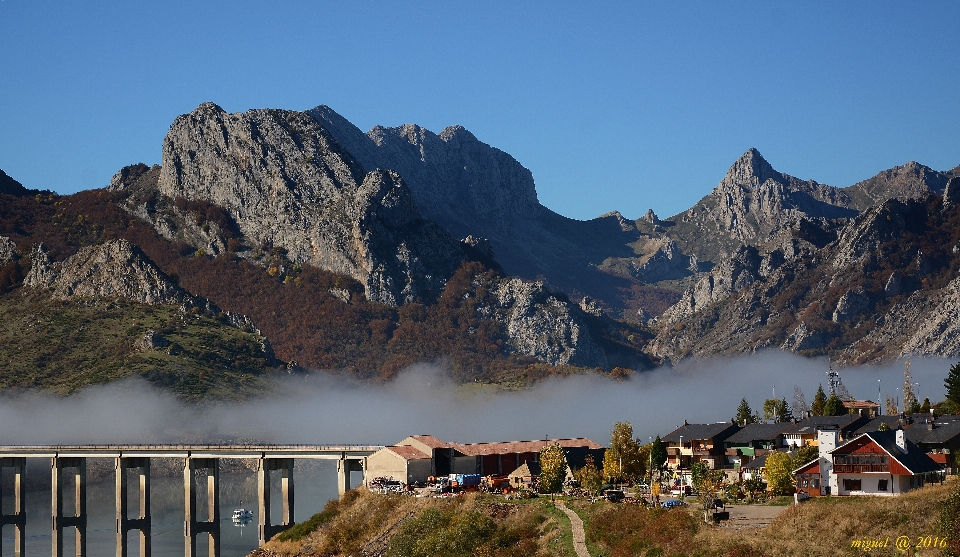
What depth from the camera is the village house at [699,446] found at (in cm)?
14162

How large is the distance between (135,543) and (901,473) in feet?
407

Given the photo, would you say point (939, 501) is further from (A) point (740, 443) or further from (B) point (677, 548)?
(A) point (740, 443)

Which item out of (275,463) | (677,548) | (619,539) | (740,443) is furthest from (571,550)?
(275,463)

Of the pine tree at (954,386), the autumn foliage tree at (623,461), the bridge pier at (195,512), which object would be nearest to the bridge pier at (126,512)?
the bridge pier at (195,512)

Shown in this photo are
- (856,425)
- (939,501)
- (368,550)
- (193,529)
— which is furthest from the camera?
(193,529)

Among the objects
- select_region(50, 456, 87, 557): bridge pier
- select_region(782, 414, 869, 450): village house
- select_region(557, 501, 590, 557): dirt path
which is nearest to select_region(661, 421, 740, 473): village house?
select_region(782, 414, 869, 450): village house

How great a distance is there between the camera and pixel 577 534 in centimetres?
9806

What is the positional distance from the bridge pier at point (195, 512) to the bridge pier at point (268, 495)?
769 centimetres

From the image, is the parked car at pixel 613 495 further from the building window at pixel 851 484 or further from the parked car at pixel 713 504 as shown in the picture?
the building window at pixel 851 484

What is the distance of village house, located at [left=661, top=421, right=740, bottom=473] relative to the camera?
142m

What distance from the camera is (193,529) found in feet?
532

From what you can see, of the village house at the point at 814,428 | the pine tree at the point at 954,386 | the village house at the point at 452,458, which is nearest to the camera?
the village house at the point at 814,428

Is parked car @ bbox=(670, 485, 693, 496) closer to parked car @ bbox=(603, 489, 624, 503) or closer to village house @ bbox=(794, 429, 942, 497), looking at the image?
parked car @ bbox=(603, 489, 624, 503)
